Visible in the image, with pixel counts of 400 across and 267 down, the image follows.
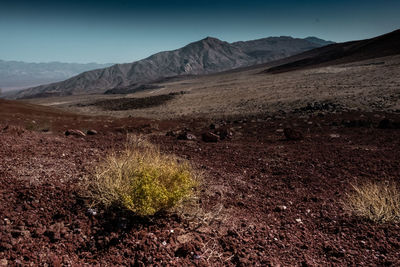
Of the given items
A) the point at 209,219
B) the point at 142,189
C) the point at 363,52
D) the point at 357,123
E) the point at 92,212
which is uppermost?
the point at 363,52

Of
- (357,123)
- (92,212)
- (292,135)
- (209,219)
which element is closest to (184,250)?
(209,219)

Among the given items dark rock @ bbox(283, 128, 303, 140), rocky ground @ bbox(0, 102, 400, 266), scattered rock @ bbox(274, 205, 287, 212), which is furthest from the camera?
dark rock @ bbox(283, 128, 303, 140)

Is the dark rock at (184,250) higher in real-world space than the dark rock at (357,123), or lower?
higher

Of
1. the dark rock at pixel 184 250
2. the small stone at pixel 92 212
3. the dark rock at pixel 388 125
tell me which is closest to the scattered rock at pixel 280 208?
the dark rock at pixel 184 250

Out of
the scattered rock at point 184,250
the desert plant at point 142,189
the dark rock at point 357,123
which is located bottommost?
the dark rock at point 357,123

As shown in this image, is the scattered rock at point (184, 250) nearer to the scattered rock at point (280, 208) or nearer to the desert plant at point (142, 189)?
the desert plant at point (142, 189)

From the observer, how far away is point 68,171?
12.7ft

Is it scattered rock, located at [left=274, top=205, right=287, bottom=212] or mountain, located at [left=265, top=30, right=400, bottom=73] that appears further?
mountain, located at [left=265, top=30, right=400, bottom=73]

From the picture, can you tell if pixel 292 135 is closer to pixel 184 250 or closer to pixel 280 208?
pixel 280 208

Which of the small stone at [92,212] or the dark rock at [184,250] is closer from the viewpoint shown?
the dark rock at [184,250]

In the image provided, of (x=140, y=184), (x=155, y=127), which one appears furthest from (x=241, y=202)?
(x=155, y=127)

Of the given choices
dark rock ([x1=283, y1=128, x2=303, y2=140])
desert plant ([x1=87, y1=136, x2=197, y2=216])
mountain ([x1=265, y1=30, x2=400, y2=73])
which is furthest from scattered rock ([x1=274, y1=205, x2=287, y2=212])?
mountain ([x1=265, y1=30, x2=400, y2=73])

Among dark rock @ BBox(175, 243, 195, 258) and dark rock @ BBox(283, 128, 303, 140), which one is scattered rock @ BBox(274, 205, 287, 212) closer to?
dark rock @ BBox(175, 243, 195, 258)

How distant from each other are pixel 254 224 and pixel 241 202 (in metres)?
0.66
